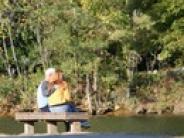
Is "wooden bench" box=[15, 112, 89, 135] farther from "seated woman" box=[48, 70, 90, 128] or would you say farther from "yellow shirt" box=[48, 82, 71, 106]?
"yellow shirt" box=[48, 82, 71, 106]

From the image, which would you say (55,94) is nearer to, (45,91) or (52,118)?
(45,91)

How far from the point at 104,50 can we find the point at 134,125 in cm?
1017

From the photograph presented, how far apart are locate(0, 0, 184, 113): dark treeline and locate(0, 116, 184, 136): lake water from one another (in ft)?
13.7

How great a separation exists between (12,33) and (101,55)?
6.20m

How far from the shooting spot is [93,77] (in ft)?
126

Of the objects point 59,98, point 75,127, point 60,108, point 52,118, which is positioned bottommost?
point 75,127

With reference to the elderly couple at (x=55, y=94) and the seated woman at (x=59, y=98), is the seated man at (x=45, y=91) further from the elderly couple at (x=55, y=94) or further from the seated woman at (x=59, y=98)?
the seated woman at (x=59, y=98)

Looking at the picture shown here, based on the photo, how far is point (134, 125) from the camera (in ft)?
93.1

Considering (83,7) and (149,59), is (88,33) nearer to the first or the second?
(83,7)

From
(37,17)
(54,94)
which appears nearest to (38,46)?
(37,17)

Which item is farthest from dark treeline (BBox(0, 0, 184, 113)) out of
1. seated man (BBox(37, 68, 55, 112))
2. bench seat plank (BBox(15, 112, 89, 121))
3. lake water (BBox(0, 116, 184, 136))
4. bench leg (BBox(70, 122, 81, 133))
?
bench leg (BBox(70, 122, 81, 133))

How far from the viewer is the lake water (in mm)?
25112

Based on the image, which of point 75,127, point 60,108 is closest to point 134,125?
point 60,108

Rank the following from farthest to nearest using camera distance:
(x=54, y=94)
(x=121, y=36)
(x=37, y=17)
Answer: (x=37, y=17)
(x=121, y=36)
(x=54, y=94)
